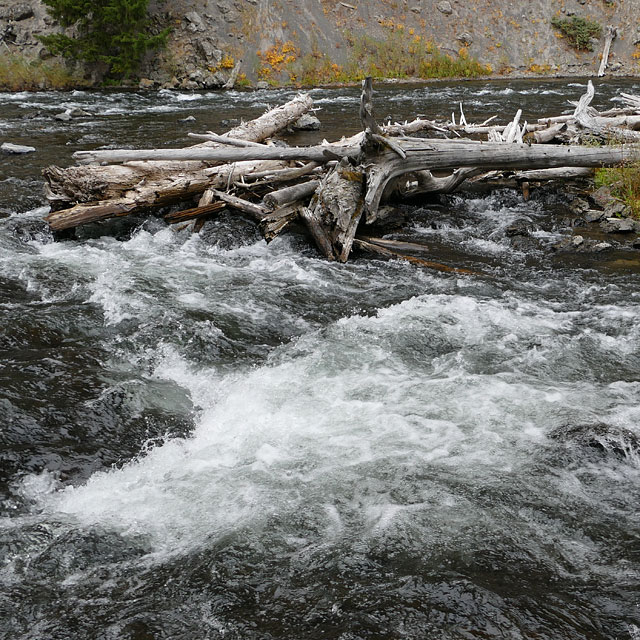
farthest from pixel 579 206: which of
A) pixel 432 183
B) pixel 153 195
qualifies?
pixel 153 195

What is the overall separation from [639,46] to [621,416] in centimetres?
3762

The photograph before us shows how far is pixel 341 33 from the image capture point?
33.2 m

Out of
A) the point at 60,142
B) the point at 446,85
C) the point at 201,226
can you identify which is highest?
the point at 446,85

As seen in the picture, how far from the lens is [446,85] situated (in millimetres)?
28062

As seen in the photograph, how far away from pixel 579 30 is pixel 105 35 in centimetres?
2625

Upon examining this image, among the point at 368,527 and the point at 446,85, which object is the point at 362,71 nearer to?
the point at 446,85

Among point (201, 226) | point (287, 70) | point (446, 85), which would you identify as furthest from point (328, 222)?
point (287, 70)

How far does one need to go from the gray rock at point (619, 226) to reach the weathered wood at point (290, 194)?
447 centimetres

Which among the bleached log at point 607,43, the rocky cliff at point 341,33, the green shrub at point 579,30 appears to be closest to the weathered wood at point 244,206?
the rocky cliff at point 341,33

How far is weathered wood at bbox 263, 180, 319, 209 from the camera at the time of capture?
29.1 ft

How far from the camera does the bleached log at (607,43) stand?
33284mm

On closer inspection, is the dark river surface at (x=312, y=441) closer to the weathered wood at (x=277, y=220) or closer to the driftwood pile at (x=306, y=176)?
the weathered wood at (x=277, y=220)

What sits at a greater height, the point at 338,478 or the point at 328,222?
the point at 328,222

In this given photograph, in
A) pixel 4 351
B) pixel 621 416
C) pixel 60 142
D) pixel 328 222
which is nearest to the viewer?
pixel 621 416
